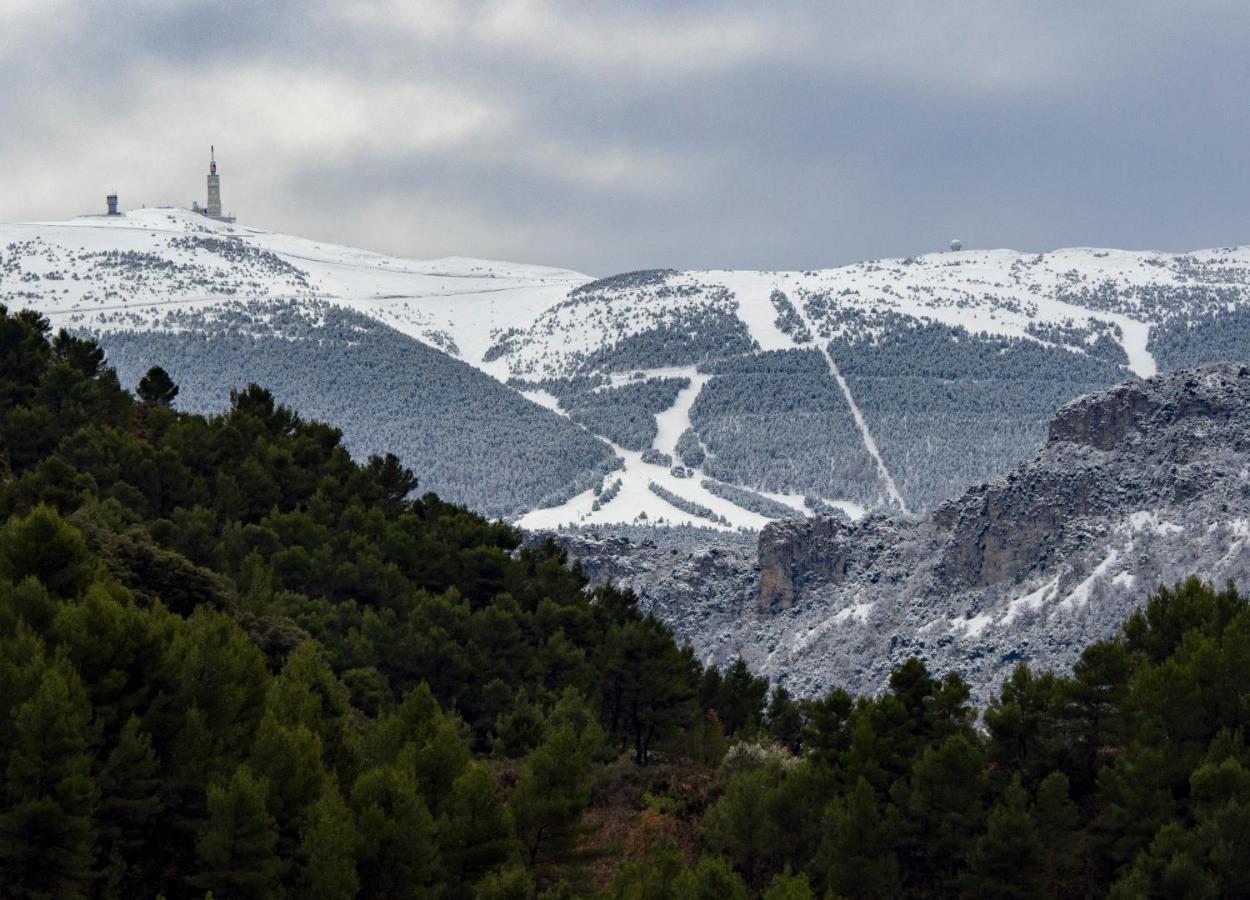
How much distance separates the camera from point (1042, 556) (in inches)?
5359

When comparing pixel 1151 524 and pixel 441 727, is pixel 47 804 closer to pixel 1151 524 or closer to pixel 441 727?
pixel 441 727

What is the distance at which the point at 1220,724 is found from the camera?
5734 centimetres

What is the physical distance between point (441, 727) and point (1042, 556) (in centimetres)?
9479

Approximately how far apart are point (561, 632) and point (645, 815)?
17243 millimetres

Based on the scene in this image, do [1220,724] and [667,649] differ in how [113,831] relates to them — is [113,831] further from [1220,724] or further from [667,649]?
[667,649]

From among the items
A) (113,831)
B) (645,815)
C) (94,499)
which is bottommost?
(645,815)

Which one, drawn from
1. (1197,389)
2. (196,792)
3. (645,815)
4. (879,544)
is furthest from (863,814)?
(879,544)

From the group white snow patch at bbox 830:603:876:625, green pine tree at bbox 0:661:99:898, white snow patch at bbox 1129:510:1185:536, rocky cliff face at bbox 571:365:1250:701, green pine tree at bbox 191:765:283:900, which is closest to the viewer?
green pine tree at bbox 0:661:99:898

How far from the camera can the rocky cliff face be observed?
411ft

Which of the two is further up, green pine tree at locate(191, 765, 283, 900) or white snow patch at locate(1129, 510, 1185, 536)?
white snow patch at locate(1129, 510, 1185, 536)

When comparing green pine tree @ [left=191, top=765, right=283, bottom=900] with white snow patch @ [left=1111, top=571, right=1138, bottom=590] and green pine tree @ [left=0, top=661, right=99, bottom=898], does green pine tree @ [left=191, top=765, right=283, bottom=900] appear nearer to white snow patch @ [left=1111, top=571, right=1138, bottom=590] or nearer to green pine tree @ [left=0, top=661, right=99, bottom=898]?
green pine tree @ [left=0, top=661, right=99, bottom=898]

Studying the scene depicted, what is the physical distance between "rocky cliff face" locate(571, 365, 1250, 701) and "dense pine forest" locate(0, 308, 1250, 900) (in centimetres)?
4128

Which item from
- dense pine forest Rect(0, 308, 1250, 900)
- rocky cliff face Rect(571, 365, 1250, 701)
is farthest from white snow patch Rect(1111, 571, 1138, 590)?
dense pine forest Rect(0, 308, 1250, 900)

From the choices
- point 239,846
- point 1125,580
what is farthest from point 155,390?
point 239,846
